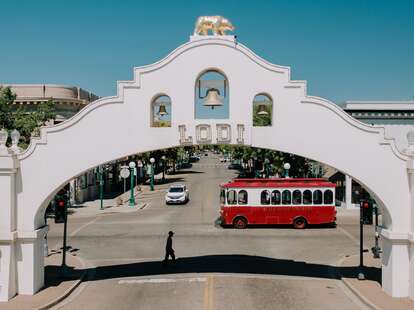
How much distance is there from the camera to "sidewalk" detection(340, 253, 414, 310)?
1412cm

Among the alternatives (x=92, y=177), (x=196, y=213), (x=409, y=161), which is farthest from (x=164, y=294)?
(x=92, y=177)

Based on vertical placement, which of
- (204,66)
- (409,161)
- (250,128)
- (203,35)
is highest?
(203,35)

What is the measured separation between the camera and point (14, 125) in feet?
103

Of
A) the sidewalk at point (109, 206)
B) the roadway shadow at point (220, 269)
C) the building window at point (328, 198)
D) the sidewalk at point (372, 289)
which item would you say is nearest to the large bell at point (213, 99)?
the roadway shadow at point (220, 269)

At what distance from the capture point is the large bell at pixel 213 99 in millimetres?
14359

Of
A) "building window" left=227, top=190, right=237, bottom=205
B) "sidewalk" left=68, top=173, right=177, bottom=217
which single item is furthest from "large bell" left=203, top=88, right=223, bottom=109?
"sidewalk" left=68, top=173, right=177, bottom=217

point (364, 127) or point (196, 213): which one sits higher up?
point (364, 127)

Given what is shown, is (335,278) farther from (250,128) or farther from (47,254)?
(47,254)

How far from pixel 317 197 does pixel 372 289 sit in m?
13.5

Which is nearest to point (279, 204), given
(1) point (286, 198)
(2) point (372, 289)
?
(1) point (286, 198)

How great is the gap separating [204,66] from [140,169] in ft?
188

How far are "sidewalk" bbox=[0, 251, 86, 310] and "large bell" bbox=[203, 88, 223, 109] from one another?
24.9ft

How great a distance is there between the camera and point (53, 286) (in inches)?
642

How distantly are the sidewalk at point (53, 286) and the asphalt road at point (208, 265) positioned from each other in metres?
0.40
